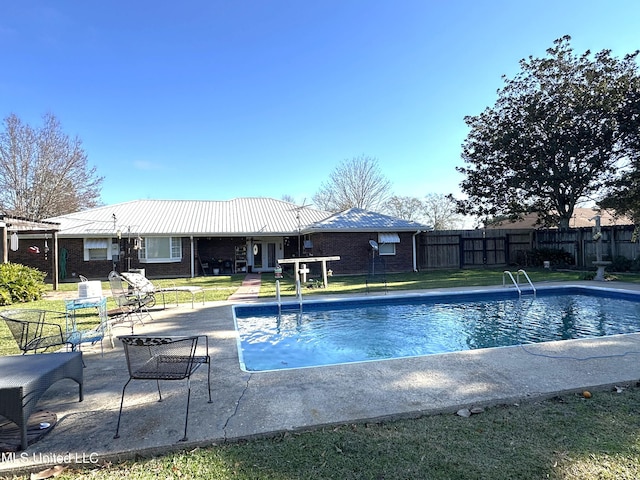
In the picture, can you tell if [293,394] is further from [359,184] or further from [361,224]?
[359,184]

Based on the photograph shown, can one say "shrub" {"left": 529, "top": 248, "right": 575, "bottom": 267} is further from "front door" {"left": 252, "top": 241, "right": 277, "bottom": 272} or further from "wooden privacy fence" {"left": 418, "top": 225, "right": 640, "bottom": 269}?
"front door" {"left": 252, "top": 241, "right": 277, "bottom": 272}

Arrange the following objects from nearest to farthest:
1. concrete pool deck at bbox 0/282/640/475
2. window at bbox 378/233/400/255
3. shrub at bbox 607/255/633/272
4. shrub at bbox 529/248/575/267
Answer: concrete pool deck at bbox 0/282/640/475, shrub at bbox 607/255/633/272, window at bbox 378/233/400/255, shrub at bbox 529/248/575/267

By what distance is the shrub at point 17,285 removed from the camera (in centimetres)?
1111

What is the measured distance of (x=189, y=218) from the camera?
2172 cm

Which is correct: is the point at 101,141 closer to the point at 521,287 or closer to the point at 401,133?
the point at 401,133

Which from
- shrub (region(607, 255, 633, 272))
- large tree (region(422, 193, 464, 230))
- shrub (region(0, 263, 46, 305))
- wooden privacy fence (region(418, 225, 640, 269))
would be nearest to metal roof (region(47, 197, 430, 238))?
wooden privacy fence (region(418, 225, 640, 269))

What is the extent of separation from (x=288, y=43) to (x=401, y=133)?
10.9 meters

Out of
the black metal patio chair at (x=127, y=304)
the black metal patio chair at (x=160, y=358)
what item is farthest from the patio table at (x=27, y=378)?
the black metal patio chair at (x=127, y=304)

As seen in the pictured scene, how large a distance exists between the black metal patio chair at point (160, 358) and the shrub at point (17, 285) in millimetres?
10668

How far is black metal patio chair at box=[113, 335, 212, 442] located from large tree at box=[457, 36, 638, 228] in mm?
21695

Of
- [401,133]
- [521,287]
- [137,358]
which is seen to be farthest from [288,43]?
[137,358]

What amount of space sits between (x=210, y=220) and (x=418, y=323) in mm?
15875

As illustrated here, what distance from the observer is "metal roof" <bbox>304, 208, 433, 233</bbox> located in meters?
18.1

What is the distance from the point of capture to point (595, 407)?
3578 millimetres
